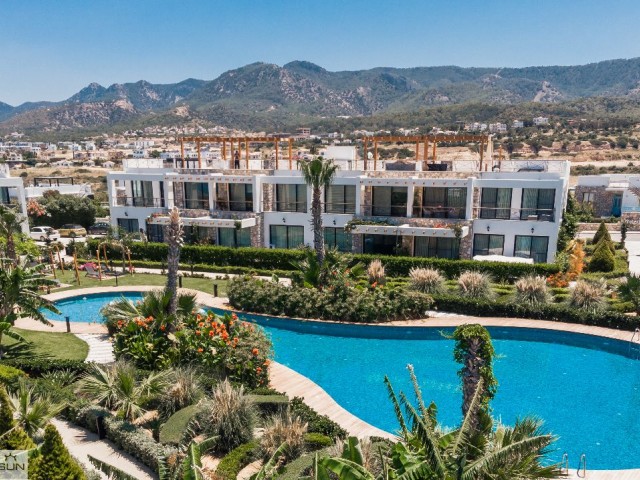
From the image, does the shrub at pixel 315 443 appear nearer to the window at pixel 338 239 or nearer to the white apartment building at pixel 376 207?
the white apartment building at pixel 376 207

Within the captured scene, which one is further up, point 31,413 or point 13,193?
point 13,193

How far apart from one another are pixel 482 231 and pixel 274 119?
510 ft

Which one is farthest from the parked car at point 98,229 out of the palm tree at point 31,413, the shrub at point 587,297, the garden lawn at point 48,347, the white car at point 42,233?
the shrub at point 587,297

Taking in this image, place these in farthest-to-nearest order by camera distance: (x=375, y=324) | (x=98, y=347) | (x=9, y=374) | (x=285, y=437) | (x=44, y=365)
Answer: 1. (x=375, y=324)
2. (x=98, y=347)
3. (x=44, y=365)
4. (x=9, y=374)
5. (x=285, y=437)

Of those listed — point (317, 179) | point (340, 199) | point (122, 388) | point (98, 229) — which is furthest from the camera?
point (98, 229)

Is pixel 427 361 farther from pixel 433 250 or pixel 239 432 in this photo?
pixel 433 250

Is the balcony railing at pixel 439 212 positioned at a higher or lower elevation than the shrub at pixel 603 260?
higher

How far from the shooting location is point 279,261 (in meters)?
31.6

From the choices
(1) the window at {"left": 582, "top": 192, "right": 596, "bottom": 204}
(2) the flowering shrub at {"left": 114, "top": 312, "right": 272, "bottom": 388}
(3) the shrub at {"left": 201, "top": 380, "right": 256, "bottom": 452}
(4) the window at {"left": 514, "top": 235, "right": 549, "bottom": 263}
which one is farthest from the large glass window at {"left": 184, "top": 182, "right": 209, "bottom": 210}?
(1) the window at {"left": 582, "top": 192, "right": 596, "bottom": 204}

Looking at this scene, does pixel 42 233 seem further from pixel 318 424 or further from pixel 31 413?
pixel 318 424

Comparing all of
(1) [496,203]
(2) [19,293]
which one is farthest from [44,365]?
(1) [496,203]

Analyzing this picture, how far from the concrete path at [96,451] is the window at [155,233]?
25246mm

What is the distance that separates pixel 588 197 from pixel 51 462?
59.0 meters

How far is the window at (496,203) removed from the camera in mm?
30922
